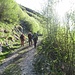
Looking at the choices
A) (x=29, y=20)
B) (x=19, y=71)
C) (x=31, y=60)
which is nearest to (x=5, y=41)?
(x=31, y=60)

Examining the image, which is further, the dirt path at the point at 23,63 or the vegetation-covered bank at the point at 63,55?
the dirt path at the point at 23,63

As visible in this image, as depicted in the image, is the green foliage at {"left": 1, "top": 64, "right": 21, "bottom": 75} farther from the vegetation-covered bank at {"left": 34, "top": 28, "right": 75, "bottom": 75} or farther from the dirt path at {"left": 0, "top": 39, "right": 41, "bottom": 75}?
the vegetation-covered bank at {"left": 34, "top": 28, "right": 75, "bottom": 75}

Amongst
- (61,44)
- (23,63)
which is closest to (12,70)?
(23,63)

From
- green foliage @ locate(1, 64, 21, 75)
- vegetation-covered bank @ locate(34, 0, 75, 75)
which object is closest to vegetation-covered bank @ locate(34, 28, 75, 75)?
vegetation-covered bank @ locate(34, 0, 75, 75)

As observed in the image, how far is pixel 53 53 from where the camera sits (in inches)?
1026

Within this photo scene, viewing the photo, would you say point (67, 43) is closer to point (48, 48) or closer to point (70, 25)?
point (70, 25)

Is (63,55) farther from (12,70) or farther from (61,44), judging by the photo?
(12,70)

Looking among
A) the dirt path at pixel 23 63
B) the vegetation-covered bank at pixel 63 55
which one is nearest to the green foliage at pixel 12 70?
the dirt path at pixel 23 63

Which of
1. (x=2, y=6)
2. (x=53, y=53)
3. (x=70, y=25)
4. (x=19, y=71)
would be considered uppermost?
(x=2, y=6)

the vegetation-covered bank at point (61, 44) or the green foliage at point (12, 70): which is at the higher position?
the vegetation-covered bank at point (61, 44)

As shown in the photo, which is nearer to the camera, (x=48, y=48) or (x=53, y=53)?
(x=53, y=53)

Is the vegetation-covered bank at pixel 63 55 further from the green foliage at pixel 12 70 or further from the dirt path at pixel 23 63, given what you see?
the green foliage at pixel 12 70

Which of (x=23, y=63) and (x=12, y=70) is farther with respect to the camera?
(x=23, y=63)

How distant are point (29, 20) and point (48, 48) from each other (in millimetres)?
64721
